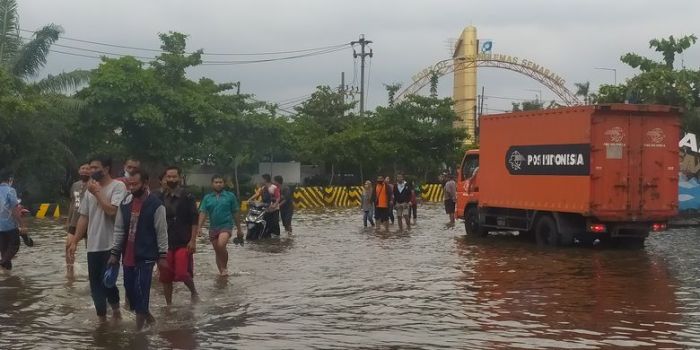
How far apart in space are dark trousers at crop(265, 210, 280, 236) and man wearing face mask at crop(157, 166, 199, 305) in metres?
10.8

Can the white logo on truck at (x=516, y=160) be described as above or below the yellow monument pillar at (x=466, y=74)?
below

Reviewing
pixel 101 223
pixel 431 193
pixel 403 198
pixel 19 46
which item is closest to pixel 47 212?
pixel 19 46

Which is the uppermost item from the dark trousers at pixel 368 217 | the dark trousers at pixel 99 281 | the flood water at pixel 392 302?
the dark trousers at pixel 368 217

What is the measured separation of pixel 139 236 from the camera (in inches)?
335

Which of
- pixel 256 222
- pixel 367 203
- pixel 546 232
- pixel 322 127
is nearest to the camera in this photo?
pixel 546 232

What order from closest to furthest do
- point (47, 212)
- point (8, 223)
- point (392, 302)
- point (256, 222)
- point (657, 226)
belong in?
point (392, 302) → point (8, 223) → point (657, 226) → point (256, 222) → point (47, 212)

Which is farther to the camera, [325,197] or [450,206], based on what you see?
[325,197]

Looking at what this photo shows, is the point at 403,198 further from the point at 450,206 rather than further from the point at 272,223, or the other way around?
the point at 272,223

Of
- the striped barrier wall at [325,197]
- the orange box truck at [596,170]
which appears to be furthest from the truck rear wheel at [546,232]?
the striped barrier wall at [325,197]

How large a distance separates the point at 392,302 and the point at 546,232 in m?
8.73

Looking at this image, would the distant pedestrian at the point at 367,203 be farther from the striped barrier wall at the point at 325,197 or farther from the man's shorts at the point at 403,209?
the striped barrier wall at the point at 325,197

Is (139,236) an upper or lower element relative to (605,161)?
lower

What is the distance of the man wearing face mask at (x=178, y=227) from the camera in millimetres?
10320

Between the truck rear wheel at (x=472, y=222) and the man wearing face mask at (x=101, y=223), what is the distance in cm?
1398
